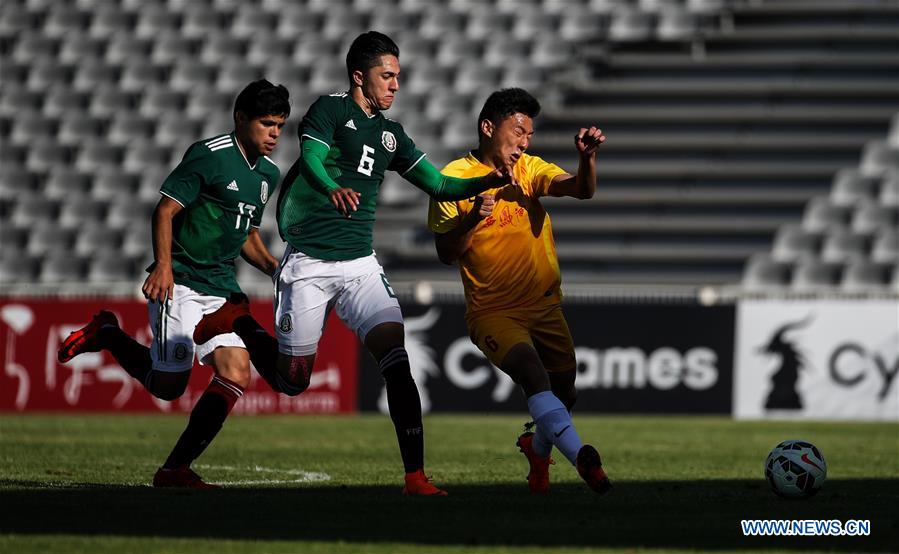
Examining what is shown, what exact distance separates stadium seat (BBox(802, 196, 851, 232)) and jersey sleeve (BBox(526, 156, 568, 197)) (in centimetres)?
1377

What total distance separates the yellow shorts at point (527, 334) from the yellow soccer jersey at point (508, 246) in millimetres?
58

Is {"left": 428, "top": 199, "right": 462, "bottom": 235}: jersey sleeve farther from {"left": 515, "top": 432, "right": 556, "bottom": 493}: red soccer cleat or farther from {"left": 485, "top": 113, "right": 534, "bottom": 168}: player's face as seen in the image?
{"left": 515, "top": 432, "right": 556, "bottom": 493}: red soccer cleat

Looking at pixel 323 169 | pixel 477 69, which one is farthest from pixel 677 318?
pixel 323 169

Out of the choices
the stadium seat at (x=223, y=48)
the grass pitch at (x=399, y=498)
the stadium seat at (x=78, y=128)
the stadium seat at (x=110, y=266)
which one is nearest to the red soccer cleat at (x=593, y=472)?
the grass pitch at (x=399, y=498)

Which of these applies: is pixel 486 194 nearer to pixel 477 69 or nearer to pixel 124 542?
pixel 124 542

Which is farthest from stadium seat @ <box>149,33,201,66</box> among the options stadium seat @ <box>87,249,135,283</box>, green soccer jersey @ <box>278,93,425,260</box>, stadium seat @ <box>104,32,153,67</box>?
green soccer jersey @ <box>278,93,425,260</box>

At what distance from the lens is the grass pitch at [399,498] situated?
534 cm

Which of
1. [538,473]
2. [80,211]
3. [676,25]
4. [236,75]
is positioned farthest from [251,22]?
[538,473]

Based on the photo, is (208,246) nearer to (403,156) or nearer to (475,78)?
(403,156)

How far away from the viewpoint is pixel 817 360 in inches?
647

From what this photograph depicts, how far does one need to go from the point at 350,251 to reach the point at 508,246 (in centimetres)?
86

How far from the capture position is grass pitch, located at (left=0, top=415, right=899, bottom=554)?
210 inches

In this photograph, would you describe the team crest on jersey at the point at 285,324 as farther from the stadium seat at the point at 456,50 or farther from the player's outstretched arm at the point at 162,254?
the stadium seat at the point at 456,50

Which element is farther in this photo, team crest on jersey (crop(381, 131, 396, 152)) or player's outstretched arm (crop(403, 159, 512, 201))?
team crest on jersey (crop(381, 131, 396, 152))
